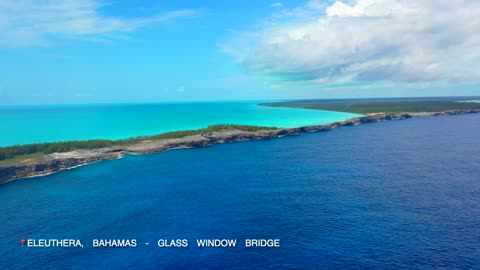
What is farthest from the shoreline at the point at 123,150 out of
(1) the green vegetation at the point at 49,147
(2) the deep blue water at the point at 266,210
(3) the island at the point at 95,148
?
(2) the deep blue water at the point at 266,210

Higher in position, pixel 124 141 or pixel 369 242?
pixel 124 141

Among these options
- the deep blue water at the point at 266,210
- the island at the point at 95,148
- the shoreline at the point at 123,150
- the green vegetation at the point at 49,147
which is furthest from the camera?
the green vegetation at the point at 49,147

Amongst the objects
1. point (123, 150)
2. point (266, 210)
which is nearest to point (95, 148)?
point (123, 150)

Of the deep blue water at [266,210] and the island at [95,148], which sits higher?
the island at [95,148]

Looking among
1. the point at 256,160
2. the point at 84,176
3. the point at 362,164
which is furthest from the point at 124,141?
the point at 362,164

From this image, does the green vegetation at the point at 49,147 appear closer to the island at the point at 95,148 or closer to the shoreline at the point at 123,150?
the island at the point at 95,148

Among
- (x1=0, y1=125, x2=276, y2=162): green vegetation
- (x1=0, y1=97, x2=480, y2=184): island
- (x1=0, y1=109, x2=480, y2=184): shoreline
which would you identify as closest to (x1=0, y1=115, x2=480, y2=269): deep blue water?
(x1=0, y1=109, x2=480, y2=184): shoreline

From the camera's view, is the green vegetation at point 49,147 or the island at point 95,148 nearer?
the island at point 95,148

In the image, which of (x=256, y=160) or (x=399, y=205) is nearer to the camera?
(x=399, y=205)

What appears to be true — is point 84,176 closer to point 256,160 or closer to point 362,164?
point 256,160
